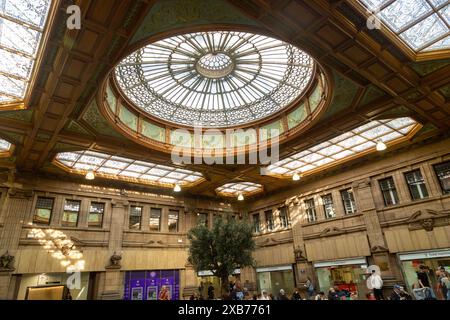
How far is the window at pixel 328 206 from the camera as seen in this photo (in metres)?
19.4

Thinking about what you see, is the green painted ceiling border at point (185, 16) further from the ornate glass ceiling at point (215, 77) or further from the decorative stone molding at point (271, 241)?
the decorative stone molding at point (271, 241)

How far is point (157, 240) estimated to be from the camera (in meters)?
20.2

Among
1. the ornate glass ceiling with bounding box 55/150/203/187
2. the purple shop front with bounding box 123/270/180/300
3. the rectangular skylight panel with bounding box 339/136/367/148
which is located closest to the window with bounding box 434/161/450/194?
the rectangular skylight panel with bounding box 339/136/367/148

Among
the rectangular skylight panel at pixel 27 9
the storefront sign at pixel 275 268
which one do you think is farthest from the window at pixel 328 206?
the rectangular skylight panel at pixel 27 9

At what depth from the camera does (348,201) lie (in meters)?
18.7

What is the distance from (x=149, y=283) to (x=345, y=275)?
1255 cm

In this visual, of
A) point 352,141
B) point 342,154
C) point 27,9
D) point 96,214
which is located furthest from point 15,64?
point 342,154

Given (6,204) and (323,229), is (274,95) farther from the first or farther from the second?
(6,204)

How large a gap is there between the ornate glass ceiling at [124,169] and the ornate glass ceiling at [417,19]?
533 inches

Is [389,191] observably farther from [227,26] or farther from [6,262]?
[6,262]

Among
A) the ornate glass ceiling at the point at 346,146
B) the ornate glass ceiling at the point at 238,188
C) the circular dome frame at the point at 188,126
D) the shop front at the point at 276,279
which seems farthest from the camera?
the ornate glass ceiling at the point at 238,188
